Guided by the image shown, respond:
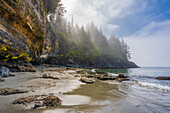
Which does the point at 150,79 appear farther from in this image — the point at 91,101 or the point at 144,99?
the point at 91,101

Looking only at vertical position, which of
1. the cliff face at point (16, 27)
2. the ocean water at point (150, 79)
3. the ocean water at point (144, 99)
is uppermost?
the cliff face at point (16, 27)

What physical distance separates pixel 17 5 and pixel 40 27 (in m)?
5.37

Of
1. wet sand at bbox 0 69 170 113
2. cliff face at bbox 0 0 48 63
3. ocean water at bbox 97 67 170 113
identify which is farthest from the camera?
cliff face at bbox 0 0 48 63

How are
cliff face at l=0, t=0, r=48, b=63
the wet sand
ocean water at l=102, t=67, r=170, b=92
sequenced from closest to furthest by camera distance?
the wet sand, ocean water at l=102, t=67, r=170, b=92, cliff face at l=0, t=0, r=48, b=63

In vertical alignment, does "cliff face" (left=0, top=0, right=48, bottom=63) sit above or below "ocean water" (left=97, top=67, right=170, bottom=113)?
above

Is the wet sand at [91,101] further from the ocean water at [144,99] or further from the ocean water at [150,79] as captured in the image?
the ocean water at [150,79]

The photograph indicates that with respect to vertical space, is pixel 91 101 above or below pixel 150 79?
above

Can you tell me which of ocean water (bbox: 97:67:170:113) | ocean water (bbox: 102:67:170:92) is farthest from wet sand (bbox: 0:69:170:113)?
ocean water (bbox: 102:67:170:92)

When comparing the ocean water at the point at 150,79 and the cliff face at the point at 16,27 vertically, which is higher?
the cliff face at the point at 16,27

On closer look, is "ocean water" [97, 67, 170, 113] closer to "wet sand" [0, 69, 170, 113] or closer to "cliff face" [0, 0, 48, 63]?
"wet sand" [0, 69, 170, 113]

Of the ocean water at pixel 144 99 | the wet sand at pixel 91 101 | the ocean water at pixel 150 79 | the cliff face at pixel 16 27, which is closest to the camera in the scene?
the wet sand at pixel 91 101

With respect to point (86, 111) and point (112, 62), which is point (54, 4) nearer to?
point (86, 111)

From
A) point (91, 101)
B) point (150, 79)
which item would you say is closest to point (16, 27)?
point (91, 101)

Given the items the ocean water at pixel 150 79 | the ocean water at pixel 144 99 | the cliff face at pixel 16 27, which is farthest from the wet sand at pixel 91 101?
the cliff face at pixel 16 27
